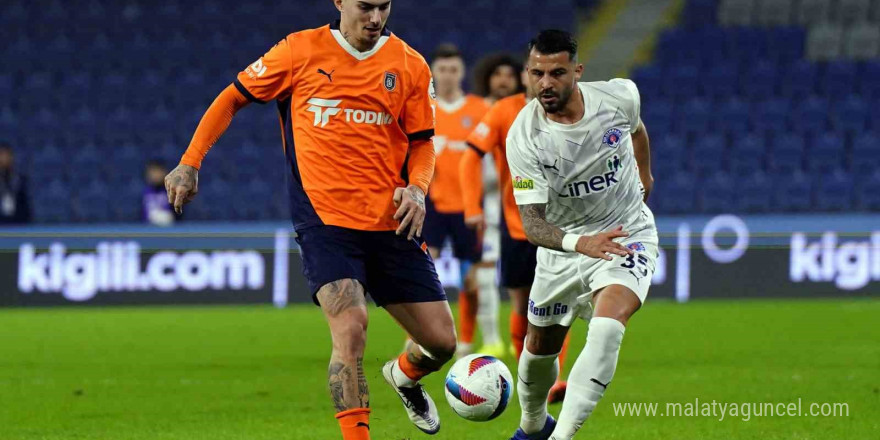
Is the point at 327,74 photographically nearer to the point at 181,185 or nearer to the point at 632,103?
the point at 181,185

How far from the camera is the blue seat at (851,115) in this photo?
1950cm

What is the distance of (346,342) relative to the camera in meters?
5.11

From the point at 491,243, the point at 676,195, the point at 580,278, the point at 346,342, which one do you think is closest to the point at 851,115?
the point at 676,195

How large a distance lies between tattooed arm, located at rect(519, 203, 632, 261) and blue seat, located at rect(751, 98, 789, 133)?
48.0ft

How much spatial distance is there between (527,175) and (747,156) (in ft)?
45.7

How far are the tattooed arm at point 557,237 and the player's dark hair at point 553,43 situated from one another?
2.18 feet

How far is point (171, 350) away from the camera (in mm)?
10688

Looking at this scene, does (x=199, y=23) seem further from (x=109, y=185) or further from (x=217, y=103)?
(x=217, y=103)

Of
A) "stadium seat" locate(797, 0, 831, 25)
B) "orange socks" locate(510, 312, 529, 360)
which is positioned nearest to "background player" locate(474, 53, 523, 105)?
"orange socks" locate(510, 312, 529, 360)

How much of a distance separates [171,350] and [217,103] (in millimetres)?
5568

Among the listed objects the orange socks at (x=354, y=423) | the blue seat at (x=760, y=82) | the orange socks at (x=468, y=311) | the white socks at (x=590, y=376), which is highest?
the blue seat at (x=760, y=82)

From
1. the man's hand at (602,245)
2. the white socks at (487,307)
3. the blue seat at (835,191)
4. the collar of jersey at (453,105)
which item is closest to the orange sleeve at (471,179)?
the white socks at (487,307)

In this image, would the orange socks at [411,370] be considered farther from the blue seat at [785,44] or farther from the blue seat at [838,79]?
the blue seat at [785,44]

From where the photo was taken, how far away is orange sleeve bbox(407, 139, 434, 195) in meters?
5.57
